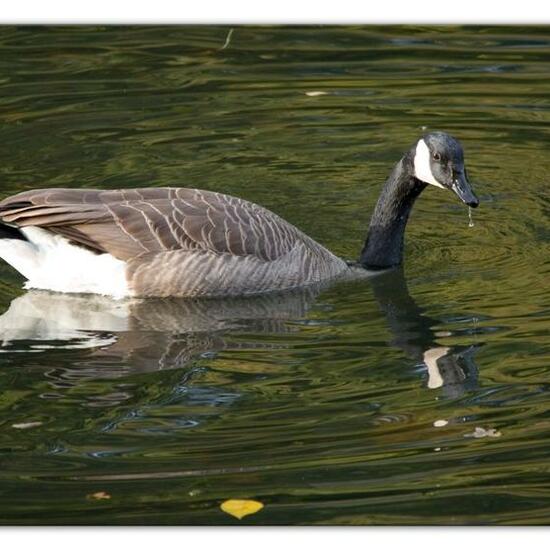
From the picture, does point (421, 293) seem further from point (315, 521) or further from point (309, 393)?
point (315, 521)

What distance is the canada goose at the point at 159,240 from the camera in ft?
34.6

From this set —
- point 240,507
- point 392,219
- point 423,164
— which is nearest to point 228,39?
point 392,219

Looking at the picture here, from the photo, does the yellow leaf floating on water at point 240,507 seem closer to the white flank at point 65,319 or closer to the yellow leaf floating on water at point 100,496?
the yellow leaf floating on water at point 100,496

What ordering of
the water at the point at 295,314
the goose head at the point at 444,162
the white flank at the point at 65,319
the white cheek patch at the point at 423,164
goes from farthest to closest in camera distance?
the white cheek patch at the point at 423,164, the goose head at the point at 444,162, the white flank at the point at 65,319, the water at the point at 295,314

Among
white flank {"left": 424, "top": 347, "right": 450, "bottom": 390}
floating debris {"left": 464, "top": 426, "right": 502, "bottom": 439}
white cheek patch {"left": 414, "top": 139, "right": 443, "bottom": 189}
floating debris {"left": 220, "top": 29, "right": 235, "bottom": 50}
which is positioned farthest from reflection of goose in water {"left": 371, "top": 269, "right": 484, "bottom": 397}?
floating debris {"left": 220, "top": 29, "right": 235, "bottom": 50}

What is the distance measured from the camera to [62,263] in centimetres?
1068

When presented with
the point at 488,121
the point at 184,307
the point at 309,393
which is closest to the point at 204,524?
the point at 309,393

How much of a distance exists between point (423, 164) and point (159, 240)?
Answer: 2098 mm

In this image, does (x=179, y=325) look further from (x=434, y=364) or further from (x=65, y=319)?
(x=434, y=364)

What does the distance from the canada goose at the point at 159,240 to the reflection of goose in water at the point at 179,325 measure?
0.16 m

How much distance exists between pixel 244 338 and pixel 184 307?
977 millimetres

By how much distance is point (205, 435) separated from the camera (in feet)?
26.8

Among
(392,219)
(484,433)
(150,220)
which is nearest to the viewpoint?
(484,433)

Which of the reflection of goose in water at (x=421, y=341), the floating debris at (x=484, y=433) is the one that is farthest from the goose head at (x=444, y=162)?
the floating debris at (x=484, y=433)
